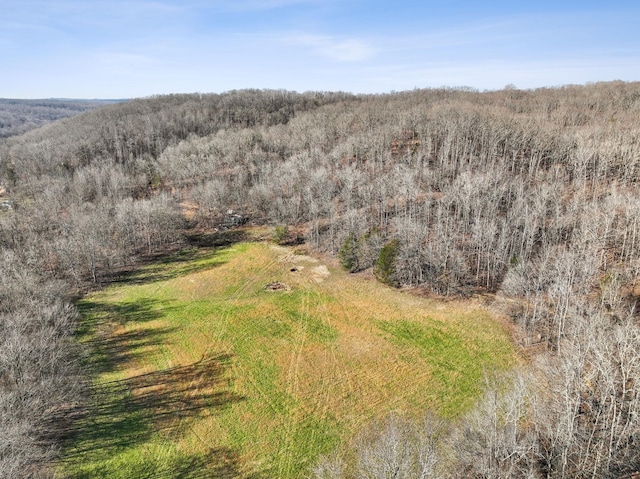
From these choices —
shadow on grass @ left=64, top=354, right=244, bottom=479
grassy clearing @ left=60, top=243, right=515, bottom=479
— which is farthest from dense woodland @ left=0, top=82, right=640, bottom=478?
grassy clearing @ left=60, top=243, right=515, bottom=479

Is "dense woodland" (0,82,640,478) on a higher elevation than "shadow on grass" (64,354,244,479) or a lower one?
higher

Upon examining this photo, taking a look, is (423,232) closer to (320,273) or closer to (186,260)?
Answer: (320,273)

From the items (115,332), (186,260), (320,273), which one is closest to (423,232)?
(320,273)

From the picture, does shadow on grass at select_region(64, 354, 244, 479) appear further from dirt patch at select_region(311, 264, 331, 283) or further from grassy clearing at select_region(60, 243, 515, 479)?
dirt patch at select_region(311, 264, 331, 283)

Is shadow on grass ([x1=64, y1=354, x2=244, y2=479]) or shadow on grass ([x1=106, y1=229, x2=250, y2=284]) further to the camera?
shadow on grass ([x1=106, y1=229, x2=250, y2=284])

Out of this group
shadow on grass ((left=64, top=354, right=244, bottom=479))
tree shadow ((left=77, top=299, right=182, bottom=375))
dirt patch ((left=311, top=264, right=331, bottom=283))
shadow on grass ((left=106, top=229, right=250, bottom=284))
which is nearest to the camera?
shadow on grass ((left=64, top=354, right=244, bottom=479))

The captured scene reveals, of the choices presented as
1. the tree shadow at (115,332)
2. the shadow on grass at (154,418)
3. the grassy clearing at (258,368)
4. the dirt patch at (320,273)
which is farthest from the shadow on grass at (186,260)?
the shadow on grass at (154,418)

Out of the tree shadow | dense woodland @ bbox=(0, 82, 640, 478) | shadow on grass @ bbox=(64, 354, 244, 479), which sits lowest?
shadow on grass @ bbox=(64, 354, 244, 479)

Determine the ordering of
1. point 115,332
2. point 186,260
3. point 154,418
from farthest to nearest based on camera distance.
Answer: point 186,260, point 115,332, point 154,418
